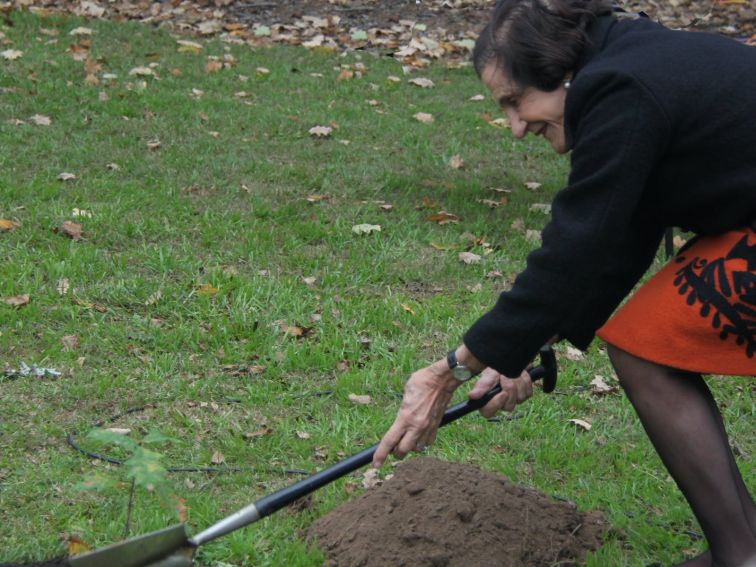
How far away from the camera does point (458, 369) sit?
251 cm

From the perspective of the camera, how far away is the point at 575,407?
3.93 meters

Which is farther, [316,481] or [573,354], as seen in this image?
[573,354]

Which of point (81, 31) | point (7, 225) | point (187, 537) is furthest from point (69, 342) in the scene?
point (81, 31)

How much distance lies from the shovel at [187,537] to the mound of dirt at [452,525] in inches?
13.8

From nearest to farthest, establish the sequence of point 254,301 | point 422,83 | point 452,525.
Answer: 1. point 452,525
2. point 254,301
3. point 422,83

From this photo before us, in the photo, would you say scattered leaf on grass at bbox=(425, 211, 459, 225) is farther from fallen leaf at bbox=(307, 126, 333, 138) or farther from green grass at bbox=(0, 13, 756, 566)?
fallen leaf at bbox=(307, 126, 333, 138)

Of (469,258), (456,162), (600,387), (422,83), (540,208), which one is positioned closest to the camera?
(600,387)

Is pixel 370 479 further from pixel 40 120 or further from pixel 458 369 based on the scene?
pixel 40 120

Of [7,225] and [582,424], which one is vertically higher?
[582,424]

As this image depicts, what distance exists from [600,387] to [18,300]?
253cm

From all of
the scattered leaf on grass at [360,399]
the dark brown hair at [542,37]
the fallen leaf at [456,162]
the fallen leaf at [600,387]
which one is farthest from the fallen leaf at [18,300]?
the fallen leaf at [456,162]

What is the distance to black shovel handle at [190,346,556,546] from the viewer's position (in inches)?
101

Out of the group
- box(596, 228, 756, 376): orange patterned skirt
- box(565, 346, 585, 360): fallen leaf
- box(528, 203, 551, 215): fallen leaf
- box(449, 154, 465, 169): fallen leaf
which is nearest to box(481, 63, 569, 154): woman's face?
box(596, 228, 756, 376): orange patterned skirt

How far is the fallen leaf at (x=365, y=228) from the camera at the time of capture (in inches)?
212
